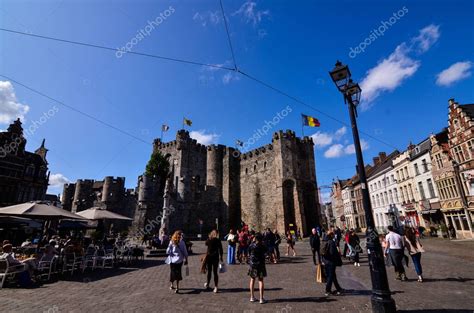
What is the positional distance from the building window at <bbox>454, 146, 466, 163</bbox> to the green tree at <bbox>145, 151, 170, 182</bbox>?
35.3m

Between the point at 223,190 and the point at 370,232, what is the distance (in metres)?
34.1

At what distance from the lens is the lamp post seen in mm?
4273

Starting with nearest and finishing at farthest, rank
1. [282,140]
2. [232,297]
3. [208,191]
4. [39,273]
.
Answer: [232,297]
[39,273]
[282,140]
[208,191]

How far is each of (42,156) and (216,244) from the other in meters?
41.1

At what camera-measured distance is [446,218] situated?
22531mm

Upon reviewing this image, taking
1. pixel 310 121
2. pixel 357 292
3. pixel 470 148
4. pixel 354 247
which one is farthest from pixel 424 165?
pixel 357 292

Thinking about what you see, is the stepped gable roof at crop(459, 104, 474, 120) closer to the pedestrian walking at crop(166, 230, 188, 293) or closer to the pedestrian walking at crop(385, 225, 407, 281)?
the pedestrian walking at crop(385, 225, 407, 281)

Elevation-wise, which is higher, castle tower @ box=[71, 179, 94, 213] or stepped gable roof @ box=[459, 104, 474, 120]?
stepped gable roof @ box=[459, 104, 474, 120]

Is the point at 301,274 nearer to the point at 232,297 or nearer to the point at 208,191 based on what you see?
the point at 232,297

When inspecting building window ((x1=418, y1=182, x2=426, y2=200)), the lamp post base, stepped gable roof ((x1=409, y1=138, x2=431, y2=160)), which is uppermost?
stepped gable roof ((x1=409, y1=138, x2=431, y2=160))

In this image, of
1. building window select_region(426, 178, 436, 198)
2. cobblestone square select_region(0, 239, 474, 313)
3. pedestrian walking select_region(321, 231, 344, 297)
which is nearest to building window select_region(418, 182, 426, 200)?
building window select_region(426, 178, 436, 198)

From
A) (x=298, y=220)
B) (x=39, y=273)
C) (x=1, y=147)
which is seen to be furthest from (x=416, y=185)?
(x=1, y=147)

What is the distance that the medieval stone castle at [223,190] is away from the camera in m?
31.1

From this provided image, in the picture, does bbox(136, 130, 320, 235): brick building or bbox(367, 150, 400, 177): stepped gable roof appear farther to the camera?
bbox(367, 150, 400, 177): stepped gable roof
